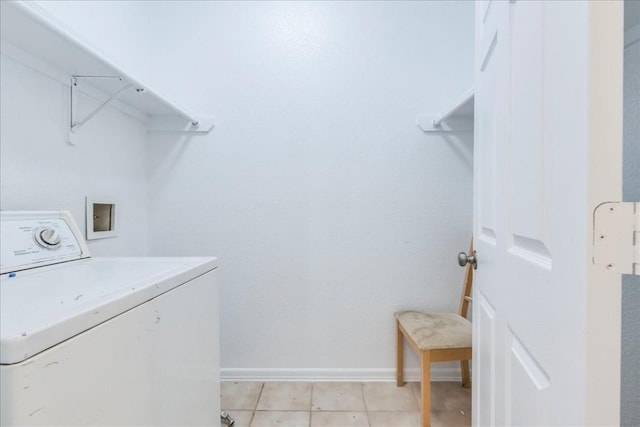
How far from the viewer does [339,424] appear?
150 cm

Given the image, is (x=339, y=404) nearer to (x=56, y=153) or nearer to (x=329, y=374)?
(x=329, y=374)

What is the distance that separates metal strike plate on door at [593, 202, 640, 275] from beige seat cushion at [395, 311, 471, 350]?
1.18m

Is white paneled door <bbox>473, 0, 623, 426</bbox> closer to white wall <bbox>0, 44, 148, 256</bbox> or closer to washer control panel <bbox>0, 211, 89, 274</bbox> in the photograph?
washer control panel <bbox>0, 211, 89, 274</bbox>

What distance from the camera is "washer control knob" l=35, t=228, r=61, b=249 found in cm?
101

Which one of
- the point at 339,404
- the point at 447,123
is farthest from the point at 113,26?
the point at 339,404

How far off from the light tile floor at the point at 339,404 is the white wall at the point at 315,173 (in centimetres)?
10

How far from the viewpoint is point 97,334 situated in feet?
1.90

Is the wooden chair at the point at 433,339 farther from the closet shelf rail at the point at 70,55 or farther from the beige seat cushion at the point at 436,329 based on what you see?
the closet shelf rail at the point at 70,55

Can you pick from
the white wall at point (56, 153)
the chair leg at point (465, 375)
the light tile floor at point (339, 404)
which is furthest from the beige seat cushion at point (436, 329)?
the white wall at point (56, 153)

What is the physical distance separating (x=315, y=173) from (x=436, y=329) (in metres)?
1.10

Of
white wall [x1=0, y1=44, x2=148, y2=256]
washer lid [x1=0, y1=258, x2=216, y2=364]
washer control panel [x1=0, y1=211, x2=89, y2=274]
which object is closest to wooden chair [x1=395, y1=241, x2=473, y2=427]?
washer lid [x1=0, y1=258, x2=216, y2=364]

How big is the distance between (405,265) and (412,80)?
1140 mm

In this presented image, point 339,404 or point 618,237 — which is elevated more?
point 618,237

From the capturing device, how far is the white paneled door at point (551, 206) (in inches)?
16.4
